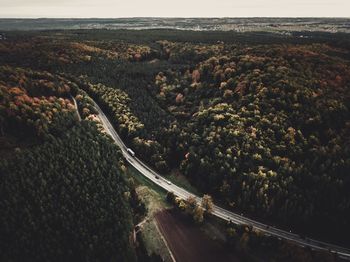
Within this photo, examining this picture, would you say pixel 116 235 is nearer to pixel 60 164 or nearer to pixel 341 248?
Result: pixel 60 164

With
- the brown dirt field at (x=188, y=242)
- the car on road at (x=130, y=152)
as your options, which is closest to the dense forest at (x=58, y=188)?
the car on road at (x=130, y=152)

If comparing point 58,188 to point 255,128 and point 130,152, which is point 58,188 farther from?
point 255,128

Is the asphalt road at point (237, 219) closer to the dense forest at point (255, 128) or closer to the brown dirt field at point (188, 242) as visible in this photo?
the dense forest at point (255, 128)

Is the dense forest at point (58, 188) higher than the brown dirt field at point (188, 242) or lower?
higher

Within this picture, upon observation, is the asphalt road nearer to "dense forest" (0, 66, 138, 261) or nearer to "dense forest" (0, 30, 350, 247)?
"dense forest" (0, 30, 350, 247)

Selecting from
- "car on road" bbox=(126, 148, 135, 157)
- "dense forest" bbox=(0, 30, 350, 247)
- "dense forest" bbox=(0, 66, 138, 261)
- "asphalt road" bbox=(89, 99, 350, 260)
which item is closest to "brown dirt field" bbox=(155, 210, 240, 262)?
"asphalt road" bbox=(89, 99, 350, 260)

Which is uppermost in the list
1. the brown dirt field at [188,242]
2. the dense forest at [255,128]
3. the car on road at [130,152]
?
the dense forest at [255,128]
